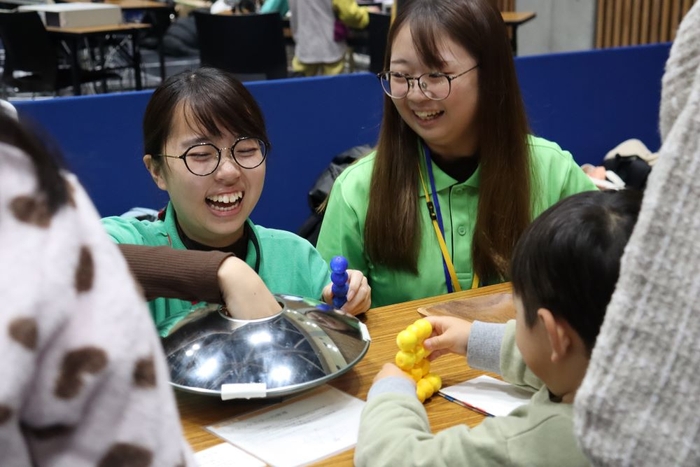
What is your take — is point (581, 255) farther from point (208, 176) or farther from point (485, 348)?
point (208, 176)

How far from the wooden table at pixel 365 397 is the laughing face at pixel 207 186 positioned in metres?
0.37

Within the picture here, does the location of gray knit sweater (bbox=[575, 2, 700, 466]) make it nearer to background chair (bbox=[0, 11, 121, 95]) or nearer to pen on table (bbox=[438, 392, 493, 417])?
pen on table (bbox=[438, 392, 493, 417])

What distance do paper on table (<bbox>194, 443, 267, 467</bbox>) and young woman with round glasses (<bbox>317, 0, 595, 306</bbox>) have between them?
954 millimetres

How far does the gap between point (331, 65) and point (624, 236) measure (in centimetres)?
520

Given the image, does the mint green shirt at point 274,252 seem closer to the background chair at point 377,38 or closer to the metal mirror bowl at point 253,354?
the metal mirror bowl at point 253,354

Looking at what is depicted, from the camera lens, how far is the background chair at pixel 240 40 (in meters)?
5.21

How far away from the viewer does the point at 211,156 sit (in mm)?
1760

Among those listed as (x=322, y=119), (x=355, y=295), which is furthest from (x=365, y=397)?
(x=322, y=119)

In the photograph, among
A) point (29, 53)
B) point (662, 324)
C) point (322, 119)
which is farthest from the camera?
point (29, 53)

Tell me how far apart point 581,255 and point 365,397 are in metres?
0.50

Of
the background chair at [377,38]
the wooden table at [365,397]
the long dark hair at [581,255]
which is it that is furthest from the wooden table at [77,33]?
the long dark hair at [581,255]

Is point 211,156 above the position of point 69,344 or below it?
below

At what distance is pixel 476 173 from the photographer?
2141mm

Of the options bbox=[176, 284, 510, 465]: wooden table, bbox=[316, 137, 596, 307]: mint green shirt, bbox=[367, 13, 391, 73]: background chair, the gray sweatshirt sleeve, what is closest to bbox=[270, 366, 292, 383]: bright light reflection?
bbox=[176, 284, 510, 465]: wooden table
